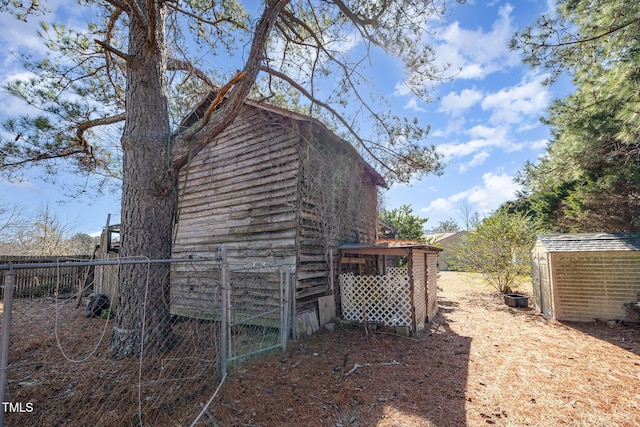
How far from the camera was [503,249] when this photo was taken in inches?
425

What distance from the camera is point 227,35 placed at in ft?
22.1

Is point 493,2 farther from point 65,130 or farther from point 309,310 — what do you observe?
point 65,130

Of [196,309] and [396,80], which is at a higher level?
[396,80]

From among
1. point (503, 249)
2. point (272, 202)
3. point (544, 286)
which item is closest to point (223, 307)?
point (272, 202)

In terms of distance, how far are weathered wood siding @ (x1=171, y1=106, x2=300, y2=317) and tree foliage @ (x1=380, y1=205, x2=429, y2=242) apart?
8.74m

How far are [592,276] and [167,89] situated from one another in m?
10.6

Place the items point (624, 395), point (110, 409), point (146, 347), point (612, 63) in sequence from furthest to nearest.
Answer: point (612, 63) → point (146, 347) → point (624, 395) → point (110, 409)

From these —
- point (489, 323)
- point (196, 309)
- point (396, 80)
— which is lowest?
point (489, 323)

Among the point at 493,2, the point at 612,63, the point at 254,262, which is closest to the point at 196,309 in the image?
the point at 254,262

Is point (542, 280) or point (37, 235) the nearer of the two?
point (542, 280)

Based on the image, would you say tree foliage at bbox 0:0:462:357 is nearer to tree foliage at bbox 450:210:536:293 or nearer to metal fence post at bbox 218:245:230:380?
metal fence post at bbox 218:245:230:380

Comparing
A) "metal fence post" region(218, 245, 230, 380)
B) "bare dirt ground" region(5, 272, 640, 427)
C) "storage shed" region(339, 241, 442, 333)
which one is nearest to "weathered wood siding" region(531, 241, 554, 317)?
"bare dirt ground" region(5, 272, 640, 427)

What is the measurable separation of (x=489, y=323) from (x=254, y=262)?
20.3 feet

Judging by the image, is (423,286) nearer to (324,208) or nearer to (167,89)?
(324,208)
